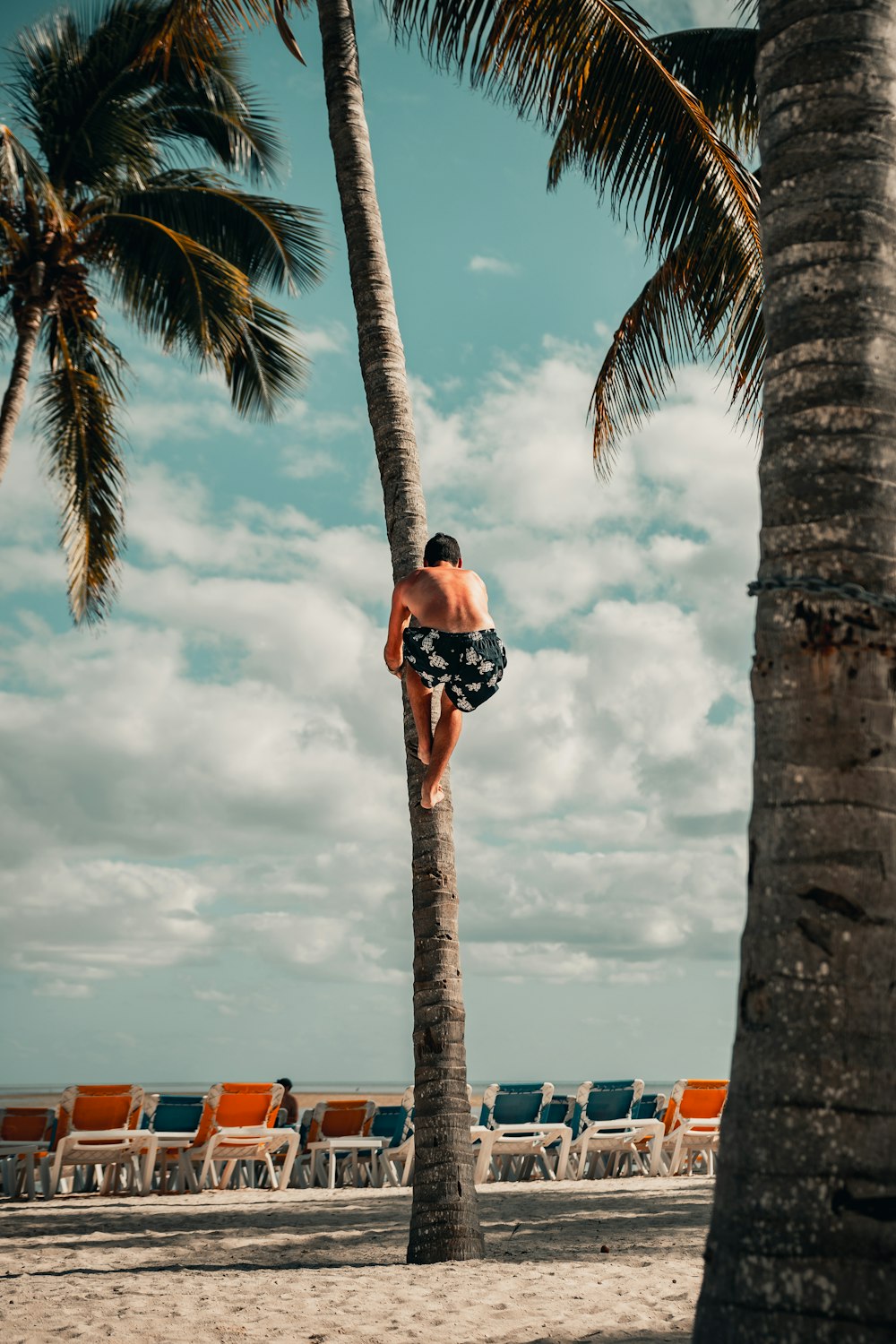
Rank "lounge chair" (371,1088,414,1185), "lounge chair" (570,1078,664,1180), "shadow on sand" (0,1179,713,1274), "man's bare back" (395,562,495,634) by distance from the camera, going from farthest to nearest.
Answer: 1. "lounge chair" (570,1078,664,1180)
2. "lounge chair" (371,1088,414,1185)
3. "shadow on sand" (0,1179,713,1274)
4. "man's bare back" (395,562,495,634)

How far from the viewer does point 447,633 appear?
575 centimetres

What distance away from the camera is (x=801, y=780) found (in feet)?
8.48

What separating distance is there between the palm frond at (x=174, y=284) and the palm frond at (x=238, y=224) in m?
0.22

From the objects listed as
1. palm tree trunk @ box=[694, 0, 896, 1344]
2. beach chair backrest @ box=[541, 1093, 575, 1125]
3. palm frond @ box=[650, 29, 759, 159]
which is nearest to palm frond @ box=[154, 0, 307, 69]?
palm frond @ box=[650, 29, 759, 159]

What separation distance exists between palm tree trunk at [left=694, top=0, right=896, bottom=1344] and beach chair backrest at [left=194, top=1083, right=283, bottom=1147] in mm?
9390

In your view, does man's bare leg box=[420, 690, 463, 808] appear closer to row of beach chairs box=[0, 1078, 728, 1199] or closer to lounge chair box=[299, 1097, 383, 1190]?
row of beach chairs box=[0, 1078, 728, 1199]

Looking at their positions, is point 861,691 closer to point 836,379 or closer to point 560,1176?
point 836,379

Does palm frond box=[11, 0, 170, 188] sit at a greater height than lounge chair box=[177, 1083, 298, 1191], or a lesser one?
greater

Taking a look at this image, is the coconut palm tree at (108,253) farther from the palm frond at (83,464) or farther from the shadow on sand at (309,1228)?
the shadow on sand at (309,1228)

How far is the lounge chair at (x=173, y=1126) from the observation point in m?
11.5

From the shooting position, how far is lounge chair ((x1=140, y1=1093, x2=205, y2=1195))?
451 inches

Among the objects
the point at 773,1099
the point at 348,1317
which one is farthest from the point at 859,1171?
the point at 348,1317

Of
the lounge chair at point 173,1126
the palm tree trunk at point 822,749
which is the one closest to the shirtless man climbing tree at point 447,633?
the palm tree trunk at point 822,749

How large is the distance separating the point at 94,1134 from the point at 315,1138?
2543 mm
